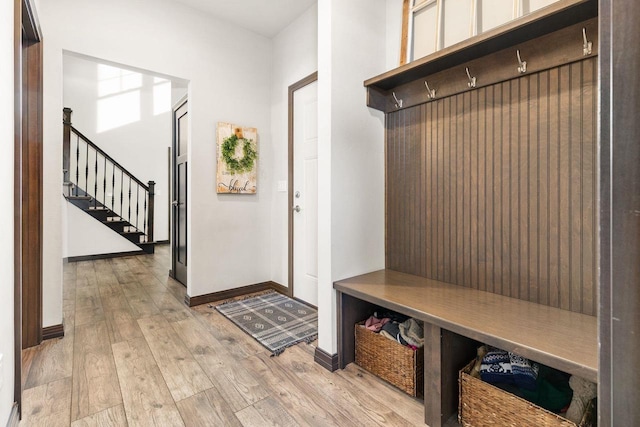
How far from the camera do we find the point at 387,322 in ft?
6.29

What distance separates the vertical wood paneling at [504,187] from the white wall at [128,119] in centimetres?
552

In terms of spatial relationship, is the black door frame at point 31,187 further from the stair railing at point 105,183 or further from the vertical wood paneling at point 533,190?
the stair railing at point 105,183

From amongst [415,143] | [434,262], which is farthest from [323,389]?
[415,143]

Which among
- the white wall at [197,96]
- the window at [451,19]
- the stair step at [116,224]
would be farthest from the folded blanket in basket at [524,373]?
the stair step at [116,224]

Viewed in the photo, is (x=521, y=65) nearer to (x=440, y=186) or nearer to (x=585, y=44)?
(x=585, y=44)

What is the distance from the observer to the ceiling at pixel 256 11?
2936 millimetres

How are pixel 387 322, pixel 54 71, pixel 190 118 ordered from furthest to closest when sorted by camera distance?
pixel 190 118 < pixel 54 71 < pixel 387 322

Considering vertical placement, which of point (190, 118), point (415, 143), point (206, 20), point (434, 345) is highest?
point (206, 20)

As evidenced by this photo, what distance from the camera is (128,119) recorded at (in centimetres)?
629

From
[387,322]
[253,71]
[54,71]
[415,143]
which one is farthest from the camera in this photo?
[253,71]

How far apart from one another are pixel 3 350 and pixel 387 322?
1.79m

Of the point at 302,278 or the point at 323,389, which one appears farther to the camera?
the point at 302,278

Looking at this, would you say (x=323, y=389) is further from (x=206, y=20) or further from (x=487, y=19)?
(x=206, y=20)

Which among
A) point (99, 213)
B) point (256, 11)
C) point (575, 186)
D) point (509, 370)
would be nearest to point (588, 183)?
point (575, 186)
